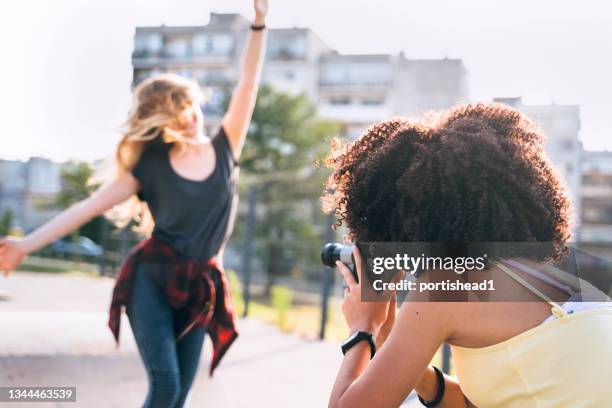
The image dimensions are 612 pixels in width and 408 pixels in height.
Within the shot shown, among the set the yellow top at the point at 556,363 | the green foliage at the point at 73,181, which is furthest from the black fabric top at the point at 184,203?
the green foliage at the point at 73,181

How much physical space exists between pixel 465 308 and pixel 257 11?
165 centimetres

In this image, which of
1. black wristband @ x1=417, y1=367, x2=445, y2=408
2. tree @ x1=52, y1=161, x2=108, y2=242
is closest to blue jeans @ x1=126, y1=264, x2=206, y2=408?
black wristband @ x1=417, y1=367, x2=445, y2=408

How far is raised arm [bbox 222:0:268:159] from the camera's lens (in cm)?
262

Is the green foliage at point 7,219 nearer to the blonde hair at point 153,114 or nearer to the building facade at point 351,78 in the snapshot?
the blonde hair at point 153,114

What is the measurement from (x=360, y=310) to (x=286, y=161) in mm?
24536

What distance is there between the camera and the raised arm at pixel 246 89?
2.62 meters

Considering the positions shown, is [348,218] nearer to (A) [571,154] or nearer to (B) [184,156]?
(B) [184,156]

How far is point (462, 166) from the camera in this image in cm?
148

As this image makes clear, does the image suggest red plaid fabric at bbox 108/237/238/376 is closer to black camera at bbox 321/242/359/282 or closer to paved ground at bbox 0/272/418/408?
black camera at bbox 321/242/359/282

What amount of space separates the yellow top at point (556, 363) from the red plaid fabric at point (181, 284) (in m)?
1.16

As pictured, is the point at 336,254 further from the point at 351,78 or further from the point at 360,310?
the point at 351,78

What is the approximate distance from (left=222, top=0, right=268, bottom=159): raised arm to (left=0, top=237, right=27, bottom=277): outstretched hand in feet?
2.52

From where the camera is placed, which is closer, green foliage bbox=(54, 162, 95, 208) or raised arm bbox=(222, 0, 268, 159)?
raised arm bbox=(222, 0, 268, 159)

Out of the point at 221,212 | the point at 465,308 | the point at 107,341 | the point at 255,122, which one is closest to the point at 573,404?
the point at 465,308
